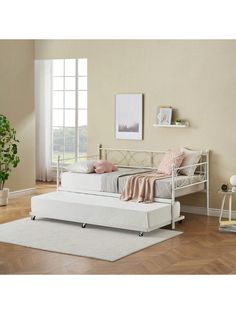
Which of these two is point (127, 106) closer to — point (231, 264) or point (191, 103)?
point (191, 103)

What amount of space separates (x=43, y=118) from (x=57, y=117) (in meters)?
0.26

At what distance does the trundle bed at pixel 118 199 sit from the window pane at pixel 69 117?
8.34 ft

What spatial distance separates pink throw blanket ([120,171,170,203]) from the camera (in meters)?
6.43

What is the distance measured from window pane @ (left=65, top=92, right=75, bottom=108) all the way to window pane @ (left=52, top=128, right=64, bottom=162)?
486mm

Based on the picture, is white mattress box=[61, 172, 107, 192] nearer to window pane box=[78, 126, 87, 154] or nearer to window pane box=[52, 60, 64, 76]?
window pane box=[78, 126, 87, 154]

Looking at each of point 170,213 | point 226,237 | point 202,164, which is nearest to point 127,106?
point 202,164

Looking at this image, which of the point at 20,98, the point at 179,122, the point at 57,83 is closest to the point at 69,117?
the point at 57,83

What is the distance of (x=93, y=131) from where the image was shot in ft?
26.7

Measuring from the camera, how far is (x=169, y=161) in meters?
6.93

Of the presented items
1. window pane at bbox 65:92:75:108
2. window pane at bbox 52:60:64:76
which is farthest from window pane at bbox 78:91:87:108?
window pane at bbox 52:60:64:76

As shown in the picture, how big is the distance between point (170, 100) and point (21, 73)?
8.32 ft

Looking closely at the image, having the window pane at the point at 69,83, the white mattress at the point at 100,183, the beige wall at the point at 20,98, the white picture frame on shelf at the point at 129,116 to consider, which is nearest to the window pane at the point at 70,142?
the window pane at the point at 69,83

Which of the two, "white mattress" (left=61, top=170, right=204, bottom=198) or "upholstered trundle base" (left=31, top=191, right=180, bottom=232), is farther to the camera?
"white mattress" (left=61, top=170, right=204, bottom=198)

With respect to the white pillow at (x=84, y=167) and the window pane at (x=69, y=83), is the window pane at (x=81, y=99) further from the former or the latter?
the white pillow at (x=84, y=167)
